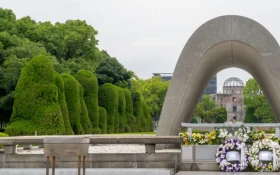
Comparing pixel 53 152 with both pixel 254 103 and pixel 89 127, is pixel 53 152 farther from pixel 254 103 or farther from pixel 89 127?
pixel 254 103

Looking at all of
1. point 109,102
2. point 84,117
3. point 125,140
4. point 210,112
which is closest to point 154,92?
point 210,112

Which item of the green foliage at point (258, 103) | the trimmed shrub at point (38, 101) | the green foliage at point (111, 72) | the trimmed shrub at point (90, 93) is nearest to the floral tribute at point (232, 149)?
the trimmed shrub at point (38, 101)

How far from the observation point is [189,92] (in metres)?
15.3

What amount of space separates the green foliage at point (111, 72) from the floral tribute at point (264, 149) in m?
32.6

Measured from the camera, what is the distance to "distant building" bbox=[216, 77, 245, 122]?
3108 inches

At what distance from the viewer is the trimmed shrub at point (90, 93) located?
32438 millimetres

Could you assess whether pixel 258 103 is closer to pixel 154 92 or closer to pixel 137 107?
pixel 154 92

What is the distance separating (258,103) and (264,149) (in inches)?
1865

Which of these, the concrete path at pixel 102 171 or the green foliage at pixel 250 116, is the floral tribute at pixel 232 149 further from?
the green foliage at pixel 250 116

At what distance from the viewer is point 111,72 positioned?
144 ft

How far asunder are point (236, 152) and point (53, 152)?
4.76 metres

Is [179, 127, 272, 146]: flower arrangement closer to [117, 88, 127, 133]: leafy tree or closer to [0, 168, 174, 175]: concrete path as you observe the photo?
[0, 168, 174, 175]: concrete path

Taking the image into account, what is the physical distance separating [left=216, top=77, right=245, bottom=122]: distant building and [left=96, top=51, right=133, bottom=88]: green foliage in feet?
123

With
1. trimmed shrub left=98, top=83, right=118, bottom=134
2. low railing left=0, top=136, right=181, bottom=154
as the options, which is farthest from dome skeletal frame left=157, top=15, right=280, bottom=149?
trimmed shrub left=98, top=83, right=118, bottom=134
